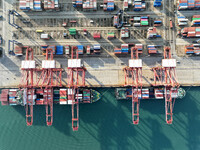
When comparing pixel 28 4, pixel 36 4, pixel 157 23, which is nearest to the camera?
pixel 28 4

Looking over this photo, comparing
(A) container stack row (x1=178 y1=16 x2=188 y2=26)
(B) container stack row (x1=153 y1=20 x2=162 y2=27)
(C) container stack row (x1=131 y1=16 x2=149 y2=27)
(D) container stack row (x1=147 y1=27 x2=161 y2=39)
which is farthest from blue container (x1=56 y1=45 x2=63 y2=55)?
Answer: (A) container stack row (x1=178 y1=16 x2=188 y2=26)

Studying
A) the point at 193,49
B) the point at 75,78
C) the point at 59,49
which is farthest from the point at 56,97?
the point at 193,49

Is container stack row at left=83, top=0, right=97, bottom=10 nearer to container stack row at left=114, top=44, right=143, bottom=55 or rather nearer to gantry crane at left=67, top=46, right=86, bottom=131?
gantry crane at left=67, top=46, right=86, bottom=131

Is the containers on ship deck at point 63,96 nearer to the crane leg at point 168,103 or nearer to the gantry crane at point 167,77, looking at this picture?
the gantry crane at point 167,77

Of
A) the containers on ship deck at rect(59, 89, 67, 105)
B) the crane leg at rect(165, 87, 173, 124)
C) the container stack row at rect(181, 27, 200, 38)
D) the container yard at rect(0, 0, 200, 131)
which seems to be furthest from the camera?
the container yard at rect(0, 0, 200, 131)

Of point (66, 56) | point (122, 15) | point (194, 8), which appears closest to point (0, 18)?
point (66, 56)

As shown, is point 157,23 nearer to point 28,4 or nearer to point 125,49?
point 125,49

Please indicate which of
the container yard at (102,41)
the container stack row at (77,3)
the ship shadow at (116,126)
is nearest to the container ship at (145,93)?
the container yard at (102,41)
